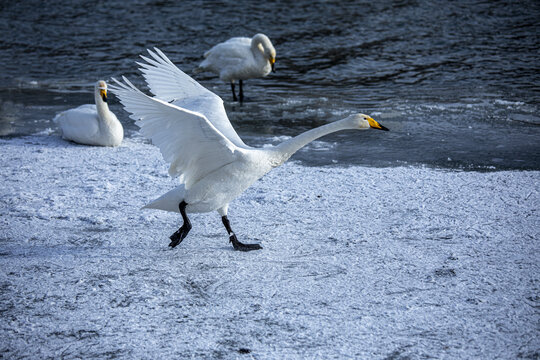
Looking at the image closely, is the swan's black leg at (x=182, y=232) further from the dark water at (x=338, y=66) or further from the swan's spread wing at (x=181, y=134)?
the dark water at (x=338, y=66)

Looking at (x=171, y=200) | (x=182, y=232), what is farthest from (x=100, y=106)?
(x=182, y=232)

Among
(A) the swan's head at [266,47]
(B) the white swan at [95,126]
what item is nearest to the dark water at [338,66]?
(A) the swan's head at [266,47]

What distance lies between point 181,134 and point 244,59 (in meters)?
5.81

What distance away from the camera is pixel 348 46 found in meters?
12.8

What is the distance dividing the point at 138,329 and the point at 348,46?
10.6 m

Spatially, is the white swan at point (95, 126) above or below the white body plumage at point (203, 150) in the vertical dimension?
below

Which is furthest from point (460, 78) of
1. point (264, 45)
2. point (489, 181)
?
point (489, 181)

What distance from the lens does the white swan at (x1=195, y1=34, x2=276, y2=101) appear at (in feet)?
30.6

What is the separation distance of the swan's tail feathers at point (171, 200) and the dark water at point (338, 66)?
6.57 feet

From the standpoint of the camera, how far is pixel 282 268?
376 cm

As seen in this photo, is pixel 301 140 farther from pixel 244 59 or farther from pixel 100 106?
pixel 244 59

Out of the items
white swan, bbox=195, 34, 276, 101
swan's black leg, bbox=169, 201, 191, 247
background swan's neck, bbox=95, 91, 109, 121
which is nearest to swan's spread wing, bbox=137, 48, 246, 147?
swan's black leg, bbox=169, 201, 191, 247

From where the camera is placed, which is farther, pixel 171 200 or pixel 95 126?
pixel 95 126

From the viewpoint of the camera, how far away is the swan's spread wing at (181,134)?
3.59 meters
